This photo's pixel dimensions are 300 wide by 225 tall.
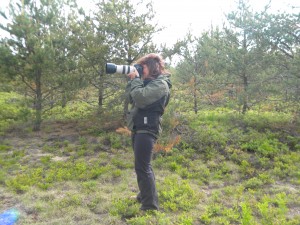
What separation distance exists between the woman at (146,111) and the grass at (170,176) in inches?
23.3

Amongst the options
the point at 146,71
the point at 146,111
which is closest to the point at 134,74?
the point at 146,71

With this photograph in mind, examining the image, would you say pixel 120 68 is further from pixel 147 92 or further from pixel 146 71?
pixel 147 92

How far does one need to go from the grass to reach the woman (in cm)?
59

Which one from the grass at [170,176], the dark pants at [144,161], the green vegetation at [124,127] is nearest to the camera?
the dark pants at [144,161]

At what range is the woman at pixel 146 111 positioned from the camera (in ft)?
12.3

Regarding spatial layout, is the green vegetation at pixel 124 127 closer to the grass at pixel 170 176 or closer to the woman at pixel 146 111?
the grass at pixel 170 176

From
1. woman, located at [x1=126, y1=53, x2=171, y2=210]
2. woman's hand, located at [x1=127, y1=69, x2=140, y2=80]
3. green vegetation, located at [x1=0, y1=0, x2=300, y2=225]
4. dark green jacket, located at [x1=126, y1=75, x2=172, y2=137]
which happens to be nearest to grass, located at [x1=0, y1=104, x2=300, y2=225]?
green vegetation, located at [x1=0, y1=0, x2=300, y2=225]

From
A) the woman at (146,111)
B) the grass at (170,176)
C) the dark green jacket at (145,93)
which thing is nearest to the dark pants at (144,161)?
the woman at (146,111)

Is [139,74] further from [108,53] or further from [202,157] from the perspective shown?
[108,53]

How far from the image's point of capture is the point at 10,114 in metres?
11.0

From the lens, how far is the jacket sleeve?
3688 mm

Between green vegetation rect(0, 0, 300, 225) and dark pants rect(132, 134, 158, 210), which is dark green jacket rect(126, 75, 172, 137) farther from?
green vegetation rect(0, 0, 300, 225)

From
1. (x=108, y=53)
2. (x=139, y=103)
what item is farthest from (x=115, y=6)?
(x=139, y=103)

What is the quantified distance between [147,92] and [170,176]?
110 inches
